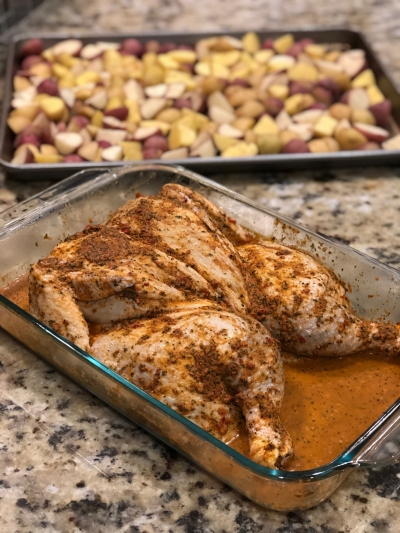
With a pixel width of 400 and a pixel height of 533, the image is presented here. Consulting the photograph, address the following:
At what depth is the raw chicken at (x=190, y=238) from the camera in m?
1.64

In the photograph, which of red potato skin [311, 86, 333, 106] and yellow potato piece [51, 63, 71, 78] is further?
yellow potato piece [51, 63, 71, 78]

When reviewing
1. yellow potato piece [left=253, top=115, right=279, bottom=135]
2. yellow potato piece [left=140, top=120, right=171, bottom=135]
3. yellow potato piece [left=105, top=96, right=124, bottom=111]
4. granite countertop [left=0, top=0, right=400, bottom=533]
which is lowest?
granite countertop [left=0, top=0, right=400, bottom=533]

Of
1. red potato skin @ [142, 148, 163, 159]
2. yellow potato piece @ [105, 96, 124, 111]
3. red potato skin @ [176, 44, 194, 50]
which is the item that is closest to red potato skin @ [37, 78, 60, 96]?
yellow potato piece @ [105, 96, 124, 111]

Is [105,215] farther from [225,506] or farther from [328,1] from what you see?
[328,1]

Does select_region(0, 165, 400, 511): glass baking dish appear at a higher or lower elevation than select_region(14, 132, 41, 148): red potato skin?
lower

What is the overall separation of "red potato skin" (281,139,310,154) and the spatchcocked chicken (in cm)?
75

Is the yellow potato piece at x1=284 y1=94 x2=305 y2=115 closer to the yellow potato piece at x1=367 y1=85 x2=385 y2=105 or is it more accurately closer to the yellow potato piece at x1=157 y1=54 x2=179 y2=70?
the yellow potato piece at x1=367 y1=85 x2=385 y2=105

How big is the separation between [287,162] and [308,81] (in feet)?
2.25

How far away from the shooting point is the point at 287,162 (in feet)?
8.00

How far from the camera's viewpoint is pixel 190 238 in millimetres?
1686

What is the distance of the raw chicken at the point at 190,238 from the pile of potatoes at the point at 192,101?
74 centimetres

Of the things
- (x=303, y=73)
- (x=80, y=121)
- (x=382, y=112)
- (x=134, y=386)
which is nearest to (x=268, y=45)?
(x=303, y=73)

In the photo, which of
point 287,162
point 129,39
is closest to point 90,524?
point 287,162

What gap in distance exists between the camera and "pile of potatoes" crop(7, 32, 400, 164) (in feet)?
8.22
